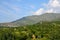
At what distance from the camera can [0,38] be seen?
518 feet

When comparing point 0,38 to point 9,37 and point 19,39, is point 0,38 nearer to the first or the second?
point 9,37

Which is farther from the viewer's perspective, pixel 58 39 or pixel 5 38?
pixel 5 38

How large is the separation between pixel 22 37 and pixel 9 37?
12.4m

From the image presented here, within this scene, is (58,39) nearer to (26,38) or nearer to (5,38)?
(26,38)

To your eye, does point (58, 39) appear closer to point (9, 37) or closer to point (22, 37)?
point (22, 37)

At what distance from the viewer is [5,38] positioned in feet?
515

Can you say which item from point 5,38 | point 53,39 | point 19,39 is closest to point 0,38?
point 5,38

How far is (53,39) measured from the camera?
148000 millimetres

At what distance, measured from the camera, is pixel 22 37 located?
509 ft

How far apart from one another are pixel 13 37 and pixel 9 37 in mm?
3732

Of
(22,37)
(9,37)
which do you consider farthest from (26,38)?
(9,37)

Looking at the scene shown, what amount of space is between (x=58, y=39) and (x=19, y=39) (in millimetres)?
33327

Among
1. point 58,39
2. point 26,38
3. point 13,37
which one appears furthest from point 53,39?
point 13,37

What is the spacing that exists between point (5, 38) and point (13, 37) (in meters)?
7.44
